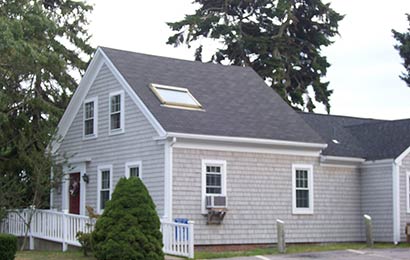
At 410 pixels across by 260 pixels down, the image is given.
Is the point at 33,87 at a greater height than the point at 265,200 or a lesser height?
greater

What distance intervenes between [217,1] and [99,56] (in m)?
23.2

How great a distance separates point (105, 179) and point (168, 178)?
4.08 m

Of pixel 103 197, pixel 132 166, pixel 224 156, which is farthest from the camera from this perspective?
pixel 103 197

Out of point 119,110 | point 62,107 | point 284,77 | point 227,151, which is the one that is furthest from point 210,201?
point 284,77

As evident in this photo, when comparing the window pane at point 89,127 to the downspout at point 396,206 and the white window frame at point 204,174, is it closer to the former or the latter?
the white window frame at point 204,174

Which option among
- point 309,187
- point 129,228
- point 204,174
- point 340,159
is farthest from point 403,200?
point 129,228

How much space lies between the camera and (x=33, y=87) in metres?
32.4

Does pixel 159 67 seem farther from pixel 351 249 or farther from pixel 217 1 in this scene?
pixel 217 1

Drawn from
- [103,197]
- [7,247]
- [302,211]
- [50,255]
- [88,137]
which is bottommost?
[50,255]

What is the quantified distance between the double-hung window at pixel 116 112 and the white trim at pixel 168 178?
115 inches

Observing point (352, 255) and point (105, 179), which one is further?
point (105, 179)

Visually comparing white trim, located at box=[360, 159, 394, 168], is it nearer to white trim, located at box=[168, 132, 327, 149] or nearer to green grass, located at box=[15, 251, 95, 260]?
white trim, located at box=[168, 132, 327, 149]

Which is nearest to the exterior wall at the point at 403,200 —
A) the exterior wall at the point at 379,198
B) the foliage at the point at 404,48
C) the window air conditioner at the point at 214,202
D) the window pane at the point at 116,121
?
the exterior wall at the point at 379,198

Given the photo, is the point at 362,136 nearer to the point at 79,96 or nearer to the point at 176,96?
the point at 176,96
